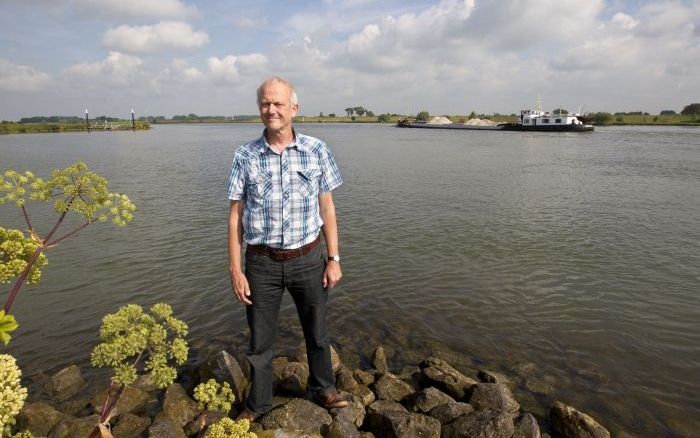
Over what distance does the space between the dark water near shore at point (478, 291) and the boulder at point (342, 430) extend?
315cm

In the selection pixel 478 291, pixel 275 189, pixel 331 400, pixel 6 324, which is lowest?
pixel 478 291

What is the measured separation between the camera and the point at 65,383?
7559 millimetres

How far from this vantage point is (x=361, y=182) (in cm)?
3094

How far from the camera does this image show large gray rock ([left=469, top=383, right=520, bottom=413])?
6.48 metres

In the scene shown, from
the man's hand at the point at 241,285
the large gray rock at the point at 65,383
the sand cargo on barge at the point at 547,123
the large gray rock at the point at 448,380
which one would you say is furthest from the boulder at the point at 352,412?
the sand cargo on barge at the point at 547,123

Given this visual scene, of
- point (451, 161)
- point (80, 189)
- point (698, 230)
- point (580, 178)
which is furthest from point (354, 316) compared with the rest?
point (451, 161)

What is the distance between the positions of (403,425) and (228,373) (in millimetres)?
2800

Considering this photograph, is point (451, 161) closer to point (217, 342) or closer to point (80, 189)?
point (217, 342)

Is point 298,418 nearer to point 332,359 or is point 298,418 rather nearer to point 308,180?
point 332,359

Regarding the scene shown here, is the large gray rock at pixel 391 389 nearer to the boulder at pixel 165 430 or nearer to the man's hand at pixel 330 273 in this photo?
the man's hand at pixel 330 273

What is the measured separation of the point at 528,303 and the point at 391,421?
6697 mm

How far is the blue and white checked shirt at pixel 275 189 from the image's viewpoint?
457 centimetres

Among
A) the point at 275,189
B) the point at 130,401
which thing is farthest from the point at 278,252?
the point at 130,401

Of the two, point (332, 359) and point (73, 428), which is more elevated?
point (73, 428)
